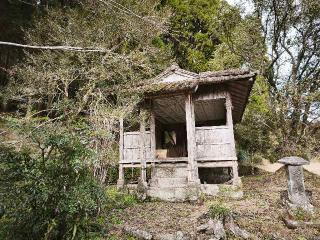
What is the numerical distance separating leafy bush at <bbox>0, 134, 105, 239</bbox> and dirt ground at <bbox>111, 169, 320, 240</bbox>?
4.98ft

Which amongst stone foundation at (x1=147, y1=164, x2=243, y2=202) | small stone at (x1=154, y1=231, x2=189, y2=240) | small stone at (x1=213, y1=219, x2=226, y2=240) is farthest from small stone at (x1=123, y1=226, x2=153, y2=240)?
stone foundation at (x1=147, y1=164, x2=243, y2=202)

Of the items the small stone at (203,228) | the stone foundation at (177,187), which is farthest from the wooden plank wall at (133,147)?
the small stone at (203,228)

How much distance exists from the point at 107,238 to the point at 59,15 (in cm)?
1175

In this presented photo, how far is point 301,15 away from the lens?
16391 mm

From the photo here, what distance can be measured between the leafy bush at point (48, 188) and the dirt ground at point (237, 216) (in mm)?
1517

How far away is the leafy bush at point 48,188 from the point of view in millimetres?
6176

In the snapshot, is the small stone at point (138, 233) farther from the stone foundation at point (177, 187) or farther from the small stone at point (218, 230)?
the stone foundation at point (177, 187)

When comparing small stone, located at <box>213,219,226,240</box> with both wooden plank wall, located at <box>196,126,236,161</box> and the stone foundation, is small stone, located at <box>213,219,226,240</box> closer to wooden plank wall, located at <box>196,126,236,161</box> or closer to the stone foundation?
the stone foundation

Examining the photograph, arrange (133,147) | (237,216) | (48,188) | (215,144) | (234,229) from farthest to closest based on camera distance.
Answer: (133,147)
(215,144)
(237,216)
(234,229)
(48,188)

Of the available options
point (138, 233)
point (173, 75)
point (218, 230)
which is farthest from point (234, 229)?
point (173, 75)

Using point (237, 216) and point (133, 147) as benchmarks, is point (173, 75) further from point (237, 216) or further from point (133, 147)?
point (237, 216)

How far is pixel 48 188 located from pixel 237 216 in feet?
16.5

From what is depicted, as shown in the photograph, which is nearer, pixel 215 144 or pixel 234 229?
pixel 234 229

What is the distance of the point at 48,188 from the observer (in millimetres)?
6246
